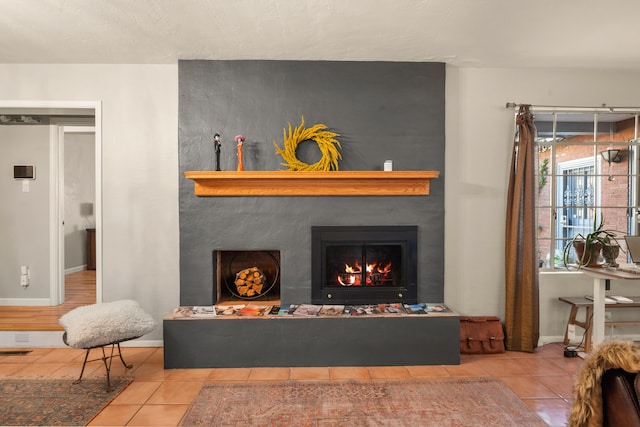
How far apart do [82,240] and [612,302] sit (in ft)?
23.7

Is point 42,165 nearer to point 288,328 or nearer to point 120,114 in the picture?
point 120,114

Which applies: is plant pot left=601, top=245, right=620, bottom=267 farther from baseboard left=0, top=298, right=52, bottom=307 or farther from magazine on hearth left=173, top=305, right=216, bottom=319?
baseboard left=0, top=298, right=52, bottom=307

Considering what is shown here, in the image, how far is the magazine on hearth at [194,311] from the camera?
10.7 feet

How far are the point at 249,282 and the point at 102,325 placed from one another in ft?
4.12

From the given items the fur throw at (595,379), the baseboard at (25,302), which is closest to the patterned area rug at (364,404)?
the fur throw at (595,379)

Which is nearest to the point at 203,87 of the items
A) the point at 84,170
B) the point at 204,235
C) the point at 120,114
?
the point at 120,114

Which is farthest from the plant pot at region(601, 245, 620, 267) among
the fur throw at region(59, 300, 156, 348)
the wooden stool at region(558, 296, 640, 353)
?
the fur throw at region(59, 300, 156, 348)

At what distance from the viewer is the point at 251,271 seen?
3754 millimetres

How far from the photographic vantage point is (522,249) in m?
3.58

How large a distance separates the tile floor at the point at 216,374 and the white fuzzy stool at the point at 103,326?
0.32 meters

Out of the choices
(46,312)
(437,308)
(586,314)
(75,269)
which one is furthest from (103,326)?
(75,269)

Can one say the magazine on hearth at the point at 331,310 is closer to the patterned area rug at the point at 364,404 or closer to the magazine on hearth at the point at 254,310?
the magazine on hearth at the point at 254,310

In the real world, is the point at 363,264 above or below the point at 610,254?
below

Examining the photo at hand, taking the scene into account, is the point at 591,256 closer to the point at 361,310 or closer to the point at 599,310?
the point at 599,310
